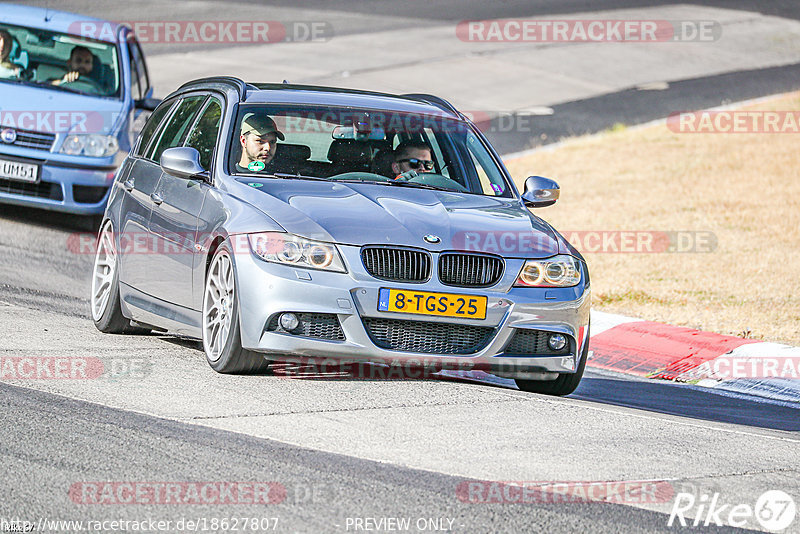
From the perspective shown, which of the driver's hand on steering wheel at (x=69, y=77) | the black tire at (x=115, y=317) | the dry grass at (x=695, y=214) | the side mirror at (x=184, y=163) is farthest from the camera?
the driver's hand on steering wheel at (x=69, y=77)

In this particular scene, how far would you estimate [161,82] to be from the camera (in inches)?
886

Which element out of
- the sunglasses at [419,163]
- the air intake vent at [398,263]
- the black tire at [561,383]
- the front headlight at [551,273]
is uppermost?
the sunglasses at [419,163]

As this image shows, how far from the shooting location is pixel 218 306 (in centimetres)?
749

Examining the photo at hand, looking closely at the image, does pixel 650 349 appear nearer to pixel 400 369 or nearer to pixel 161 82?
pixel 400 369

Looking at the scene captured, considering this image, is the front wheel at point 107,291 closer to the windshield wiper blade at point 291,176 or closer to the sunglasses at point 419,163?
the windshield wiper blade at point 291,176

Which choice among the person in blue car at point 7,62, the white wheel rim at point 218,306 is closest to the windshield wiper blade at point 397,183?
the white wheel rim at point 218,306

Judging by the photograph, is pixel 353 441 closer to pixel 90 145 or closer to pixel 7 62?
pixel 90 145

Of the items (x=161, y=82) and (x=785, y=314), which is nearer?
(x=785, y=314)

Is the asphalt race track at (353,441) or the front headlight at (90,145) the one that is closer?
the asphalt race track at (353,441)

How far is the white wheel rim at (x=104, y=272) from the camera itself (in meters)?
9.07

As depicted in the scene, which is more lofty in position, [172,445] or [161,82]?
[161,82]

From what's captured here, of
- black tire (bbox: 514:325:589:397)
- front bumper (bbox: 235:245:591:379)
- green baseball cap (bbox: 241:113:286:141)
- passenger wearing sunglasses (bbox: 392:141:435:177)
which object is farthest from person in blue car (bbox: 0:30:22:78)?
black tire (bbox: 514:325:589:397)

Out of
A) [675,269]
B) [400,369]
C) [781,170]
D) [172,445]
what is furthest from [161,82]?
[172,445]

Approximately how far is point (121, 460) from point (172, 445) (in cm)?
32
